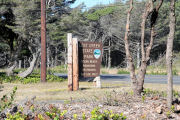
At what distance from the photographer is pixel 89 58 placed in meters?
11.8

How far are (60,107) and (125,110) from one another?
1.30m

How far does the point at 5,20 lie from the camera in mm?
18562

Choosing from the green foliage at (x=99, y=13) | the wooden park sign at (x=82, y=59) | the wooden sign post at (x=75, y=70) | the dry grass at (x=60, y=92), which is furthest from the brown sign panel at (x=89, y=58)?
the green foliage at (x=99, y=13)

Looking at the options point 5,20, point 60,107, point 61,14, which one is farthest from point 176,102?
point 5,20

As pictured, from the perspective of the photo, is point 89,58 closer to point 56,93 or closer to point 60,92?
point 60,92

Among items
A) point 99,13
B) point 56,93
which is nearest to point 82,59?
point 56,93

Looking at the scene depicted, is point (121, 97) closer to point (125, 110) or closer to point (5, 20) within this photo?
point (125, 110)

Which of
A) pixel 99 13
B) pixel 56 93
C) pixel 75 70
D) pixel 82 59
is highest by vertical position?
pixel 99 13

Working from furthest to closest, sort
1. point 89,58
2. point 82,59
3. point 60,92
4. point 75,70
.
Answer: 1. point 89,58
2. point 82,59
3. point 75,70
4. point 60,92

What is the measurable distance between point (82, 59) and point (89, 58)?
1.03 ft

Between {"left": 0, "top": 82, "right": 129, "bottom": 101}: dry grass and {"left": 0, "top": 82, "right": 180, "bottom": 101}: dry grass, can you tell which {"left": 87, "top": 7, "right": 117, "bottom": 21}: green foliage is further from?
{"left": 0, "top": 82, "right": 129, "bottom": 101}: dry grass

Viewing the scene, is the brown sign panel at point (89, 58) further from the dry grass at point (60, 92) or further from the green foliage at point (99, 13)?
the green foliage at point (99, 13)

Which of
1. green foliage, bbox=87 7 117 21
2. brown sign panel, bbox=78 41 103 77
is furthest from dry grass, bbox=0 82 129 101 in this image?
green foliage, bbox=87 7 117 21

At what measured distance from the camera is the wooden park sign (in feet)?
36.2
